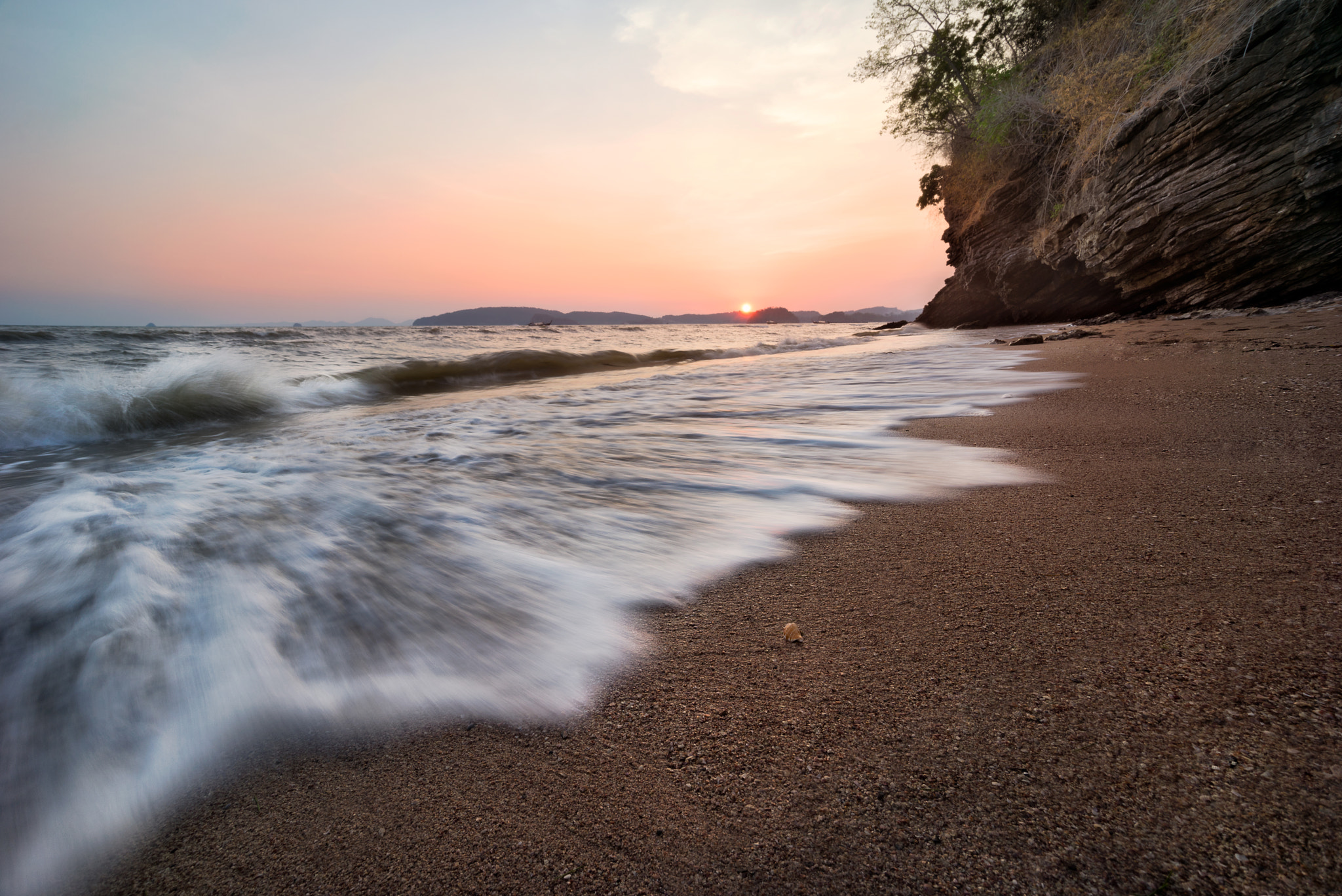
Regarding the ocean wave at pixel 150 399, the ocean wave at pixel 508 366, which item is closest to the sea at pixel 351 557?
the ocean wave at pixel 150 399

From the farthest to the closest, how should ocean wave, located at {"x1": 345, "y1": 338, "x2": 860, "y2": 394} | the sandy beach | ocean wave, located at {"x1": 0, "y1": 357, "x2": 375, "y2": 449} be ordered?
ocean wave, located at {"x1": 345, "y1": 338, "x2": 860, "y2": 394}, ocean wave, located at {"x1": 0, "y1": 357, "x2": 375, "y2": 449}, the sandy beach

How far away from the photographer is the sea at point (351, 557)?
3.08ft

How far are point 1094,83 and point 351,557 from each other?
14383 mm

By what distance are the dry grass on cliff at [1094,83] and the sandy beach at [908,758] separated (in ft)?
33.5

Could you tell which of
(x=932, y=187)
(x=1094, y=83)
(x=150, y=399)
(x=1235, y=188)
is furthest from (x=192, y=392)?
(x=932, y=187)

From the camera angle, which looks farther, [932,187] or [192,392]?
[932,187]

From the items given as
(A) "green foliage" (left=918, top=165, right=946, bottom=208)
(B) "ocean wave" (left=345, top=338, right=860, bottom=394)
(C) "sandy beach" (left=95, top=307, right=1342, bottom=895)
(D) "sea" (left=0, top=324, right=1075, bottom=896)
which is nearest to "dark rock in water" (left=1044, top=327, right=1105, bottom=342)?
(D) "sea" (left=0, top=324, right=1075, bottom=896)

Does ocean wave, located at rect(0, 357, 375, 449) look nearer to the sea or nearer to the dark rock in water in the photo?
the sea

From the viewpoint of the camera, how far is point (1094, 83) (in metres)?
10.1

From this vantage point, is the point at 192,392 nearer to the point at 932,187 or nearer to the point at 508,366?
the point at 508,366

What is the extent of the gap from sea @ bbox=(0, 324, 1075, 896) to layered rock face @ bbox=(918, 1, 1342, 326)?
6.13 metres

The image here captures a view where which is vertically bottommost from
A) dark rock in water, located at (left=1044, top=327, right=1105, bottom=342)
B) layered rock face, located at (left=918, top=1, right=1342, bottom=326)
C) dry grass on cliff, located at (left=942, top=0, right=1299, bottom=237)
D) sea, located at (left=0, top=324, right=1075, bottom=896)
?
sea, located at (left=0, top=324, right=1075, bottom=896)

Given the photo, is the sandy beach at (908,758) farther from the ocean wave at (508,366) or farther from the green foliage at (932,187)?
the green foliage at (932,187)

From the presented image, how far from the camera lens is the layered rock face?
21.6 ft
